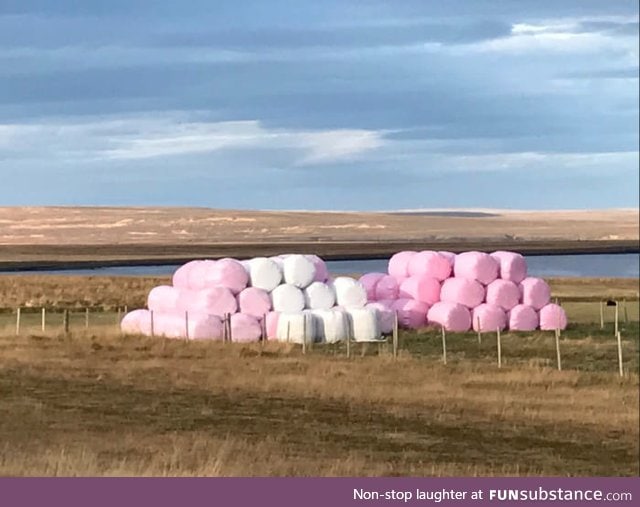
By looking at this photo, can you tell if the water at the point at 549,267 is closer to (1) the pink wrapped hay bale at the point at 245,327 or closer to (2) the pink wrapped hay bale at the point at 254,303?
(2) the pink wrapped hay bale at the point at 254,303

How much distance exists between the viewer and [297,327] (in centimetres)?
2708

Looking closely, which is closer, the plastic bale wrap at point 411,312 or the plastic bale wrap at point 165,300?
the plastic bale wrap at point 165,300

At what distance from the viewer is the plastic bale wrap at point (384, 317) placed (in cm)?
2972

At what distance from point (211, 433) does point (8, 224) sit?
476 centimetres

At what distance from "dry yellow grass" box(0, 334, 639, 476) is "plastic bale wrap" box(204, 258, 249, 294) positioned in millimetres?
3633

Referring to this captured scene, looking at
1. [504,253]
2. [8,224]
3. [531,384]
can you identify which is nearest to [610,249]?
[504,253]

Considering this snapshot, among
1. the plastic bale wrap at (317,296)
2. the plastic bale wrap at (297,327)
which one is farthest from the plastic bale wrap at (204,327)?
the plastic bale wrap at (317,296)

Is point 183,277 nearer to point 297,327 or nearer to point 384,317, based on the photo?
point 297,327

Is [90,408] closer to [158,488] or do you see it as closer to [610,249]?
[158,488]

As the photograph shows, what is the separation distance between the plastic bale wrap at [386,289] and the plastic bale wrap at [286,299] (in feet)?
19.4

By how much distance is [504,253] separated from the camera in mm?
32844

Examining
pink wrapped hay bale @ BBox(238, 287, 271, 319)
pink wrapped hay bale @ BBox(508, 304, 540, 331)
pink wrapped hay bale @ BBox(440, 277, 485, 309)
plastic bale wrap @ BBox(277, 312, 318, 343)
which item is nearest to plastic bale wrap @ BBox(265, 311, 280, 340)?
plastic bale wrap @ BBox(277, 312, 318, 343)

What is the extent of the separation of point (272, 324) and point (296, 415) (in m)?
11.6

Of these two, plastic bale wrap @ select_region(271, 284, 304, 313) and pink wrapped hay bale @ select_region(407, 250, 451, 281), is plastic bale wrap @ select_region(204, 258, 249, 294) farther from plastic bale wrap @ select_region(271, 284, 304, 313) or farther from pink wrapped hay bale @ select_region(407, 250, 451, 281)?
pink wrapped hay bale @ select_region(407, 250, 451, 281)
